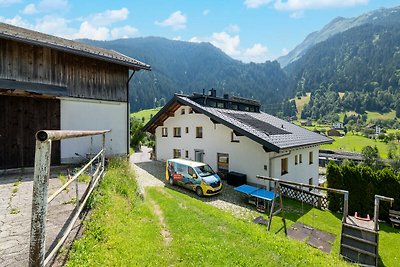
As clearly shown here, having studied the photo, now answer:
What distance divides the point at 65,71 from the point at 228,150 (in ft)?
39.6

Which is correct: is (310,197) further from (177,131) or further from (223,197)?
(177,131)

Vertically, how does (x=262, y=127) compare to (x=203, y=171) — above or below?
above

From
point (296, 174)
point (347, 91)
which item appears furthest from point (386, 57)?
point (296, 174)

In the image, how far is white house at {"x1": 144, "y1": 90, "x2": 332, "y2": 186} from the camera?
16.8 meters

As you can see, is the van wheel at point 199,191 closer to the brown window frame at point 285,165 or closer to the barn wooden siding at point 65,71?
the brown window frame at point 285,165

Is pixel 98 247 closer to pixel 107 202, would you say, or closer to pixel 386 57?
pixel 107 202

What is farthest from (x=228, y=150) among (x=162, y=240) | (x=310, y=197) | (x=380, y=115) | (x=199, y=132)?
(x=380, y=115)

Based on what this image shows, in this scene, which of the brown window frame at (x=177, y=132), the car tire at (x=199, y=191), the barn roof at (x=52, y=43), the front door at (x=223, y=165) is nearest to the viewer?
the barn roof at (x=52, y=43)

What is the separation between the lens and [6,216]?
462 centimetres

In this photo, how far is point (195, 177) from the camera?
15.3m

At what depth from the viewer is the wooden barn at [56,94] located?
32.1 ft

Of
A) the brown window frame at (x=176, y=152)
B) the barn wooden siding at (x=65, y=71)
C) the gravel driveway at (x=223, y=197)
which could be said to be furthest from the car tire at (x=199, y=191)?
the brown window frame at (x=176, y=152)

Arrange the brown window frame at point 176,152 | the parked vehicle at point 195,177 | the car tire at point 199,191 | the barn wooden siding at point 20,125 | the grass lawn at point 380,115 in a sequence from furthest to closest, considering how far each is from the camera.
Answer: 1. the grass lawn at point 380,115
2. the brown window frame at point 176,152
3. the car tire at point 199,191
4. the parked vehicle at point 195,177
5. the barn wooden siding at point 20,125

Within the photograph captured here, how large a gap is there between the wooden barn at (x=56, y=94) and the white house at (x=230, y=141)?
771 centimetres
